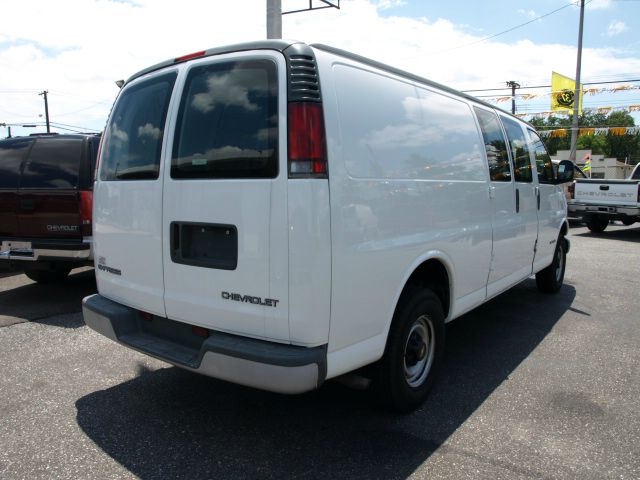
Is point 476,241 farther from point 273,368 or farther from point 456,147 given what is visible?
point 273,368

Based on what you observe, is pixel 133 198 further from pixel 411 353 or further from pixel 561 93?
pixel 561 93

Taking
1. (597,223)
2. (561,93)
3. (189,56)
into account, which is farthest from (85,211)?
(561,93)

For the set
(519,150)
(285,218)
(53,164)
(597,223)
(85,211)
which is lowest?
(597,223)

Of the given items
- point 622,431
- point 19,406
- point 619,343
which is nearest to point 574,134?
point 619,343

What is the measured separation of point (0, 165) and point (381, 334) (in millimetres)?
5729

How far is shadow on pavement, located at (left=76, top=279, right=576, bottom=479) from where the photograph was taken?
9.17 feet

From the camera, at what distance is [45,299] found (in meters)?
6.37

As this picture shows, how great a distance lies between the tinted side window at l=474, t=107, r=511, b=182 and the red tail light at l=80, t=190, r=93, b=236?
14.1 ft

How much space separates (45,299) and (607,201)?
13.6 meters

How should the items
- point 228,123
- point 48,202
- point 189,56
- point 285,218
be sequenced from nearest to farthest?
point 285,218, point 228,123, point 189,56, point 48,202

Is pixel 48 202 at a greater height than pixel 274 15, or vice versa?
pixel 274 15

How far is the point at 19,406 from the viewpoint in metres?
3.49

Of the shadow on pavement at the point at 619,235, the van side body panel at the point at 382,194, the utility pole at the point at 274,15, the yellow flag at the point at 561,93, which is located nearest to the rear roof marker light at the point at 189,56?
the van side body panel at the point at 382,194

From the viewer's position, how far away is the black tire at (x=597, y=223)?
14742mm
